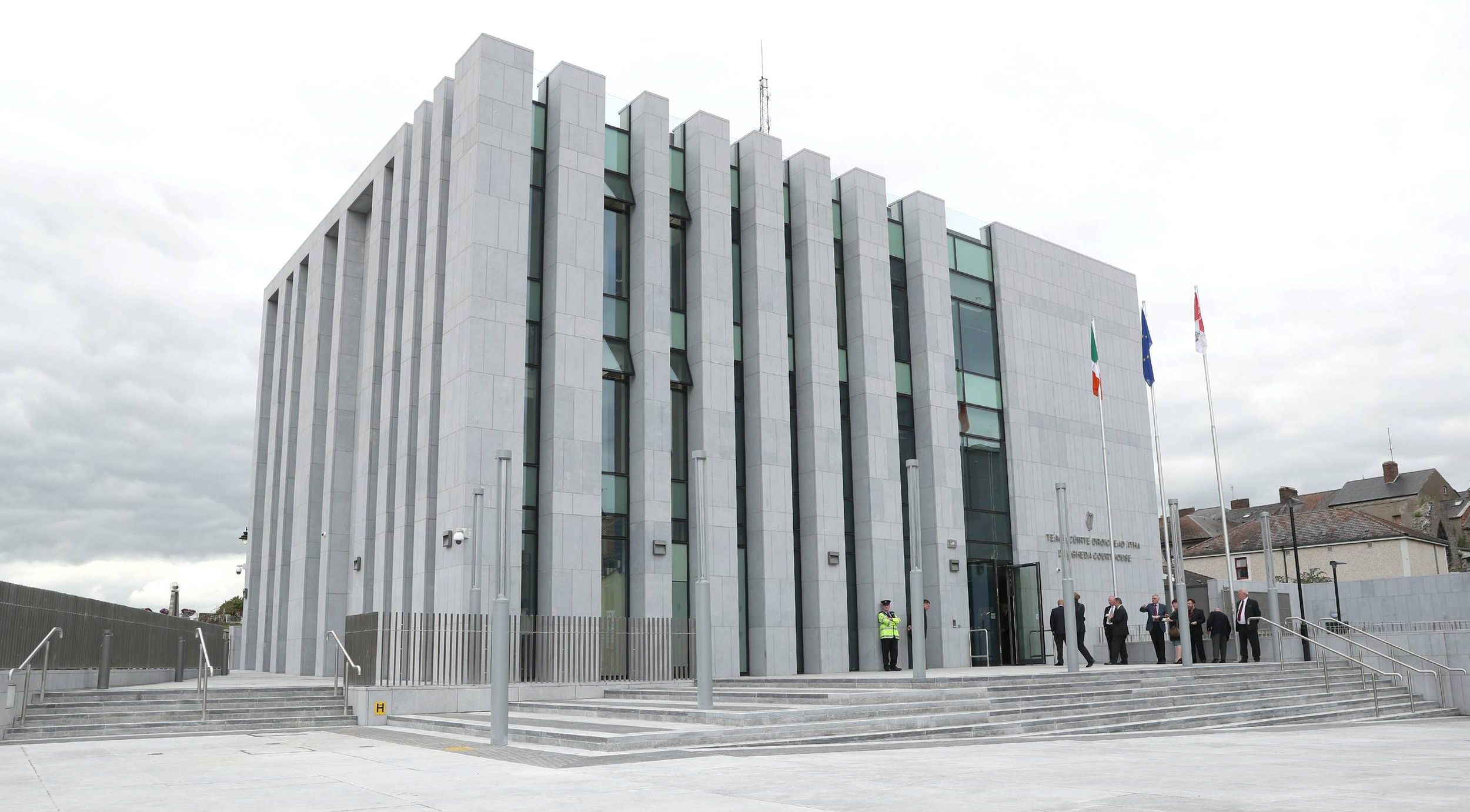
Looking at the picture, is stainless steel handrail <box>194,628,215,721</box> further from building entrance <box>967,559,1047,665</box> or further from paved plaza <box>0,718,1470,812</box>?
building entrance <box>967,559,1047,665</box>

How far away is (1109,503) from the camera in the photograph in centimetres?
3650

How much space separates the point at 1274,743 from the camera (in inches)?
544

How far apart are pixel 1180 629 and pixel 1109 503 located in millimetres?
10806

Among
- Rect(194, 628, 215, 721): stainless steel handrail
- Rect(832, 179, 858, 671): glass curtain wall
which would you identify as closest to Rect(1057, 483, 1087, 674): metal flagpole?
Rect(832, 179, 858, 671): glass curtain wall

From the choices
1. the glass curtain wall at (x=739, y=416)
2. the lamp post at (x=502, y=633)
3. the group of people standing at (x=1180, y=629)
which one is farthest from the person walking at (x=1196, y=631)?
the lamp post at (x=502, y=633)

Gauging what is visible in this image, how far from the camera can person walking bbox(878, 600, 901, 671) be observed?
A: 26.9 metres

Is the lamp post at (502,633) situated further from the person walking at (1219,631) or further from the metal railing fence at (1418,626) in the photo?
the metal railing fence at (1418,626)

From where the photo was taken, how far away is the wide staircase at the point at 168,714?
17.4m

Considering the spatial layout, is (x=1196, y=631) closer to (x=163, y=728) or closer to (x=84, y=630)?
(x=163, y=728)

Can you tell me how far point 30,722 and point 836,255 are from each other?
2268 cm

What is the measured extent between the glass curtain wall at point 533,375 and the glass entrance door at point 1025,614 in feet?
50.1

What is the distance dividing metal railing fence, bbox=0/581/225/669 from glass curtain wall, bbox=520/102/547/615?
8678 mm

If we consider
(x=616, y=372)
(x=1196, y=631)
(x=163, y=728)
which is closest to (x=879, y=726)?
(x=163, y=728)

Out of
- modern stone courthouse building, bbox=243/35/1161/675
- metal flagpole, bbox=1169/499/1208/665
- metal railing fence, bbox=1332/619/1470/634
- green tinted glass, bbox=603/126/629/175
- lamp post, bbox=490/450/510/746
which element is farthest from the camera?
metal railing fence, bbox=1332/619/1470/634
